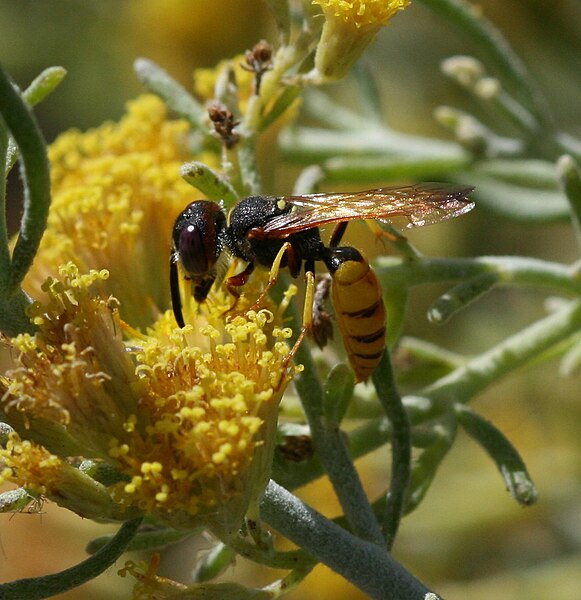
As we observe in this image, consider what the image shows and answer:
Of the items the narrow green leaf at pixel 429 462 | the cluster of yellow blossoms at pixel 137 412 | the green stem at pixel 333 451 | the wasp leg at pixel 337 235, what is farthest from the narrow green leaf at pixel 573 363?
the cluster of yellow blossoms at pixel 137 412

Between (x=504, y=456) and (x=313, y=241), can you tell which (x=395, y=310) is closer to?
(x=313, y=241)

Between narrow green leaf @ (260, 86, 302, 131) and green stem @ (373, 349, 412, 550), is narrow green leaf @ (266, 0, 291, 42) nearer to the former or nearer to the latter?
narrow green leaf @ (260, 86, 302, 131)

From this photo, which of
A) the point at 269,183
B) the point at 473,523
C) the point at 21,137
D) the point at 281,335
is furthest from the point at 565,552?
the point at 21,137

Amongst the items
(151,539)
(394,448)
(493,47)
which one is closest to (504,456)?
(394,448)

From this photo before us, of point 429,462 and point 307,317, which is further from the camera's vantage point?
point 429,462

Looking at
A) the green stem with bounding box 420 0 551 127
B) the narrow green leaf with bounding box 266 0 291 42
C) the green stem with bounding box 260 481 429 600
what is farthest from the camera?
the green stem with bounding box 420 0 551 127

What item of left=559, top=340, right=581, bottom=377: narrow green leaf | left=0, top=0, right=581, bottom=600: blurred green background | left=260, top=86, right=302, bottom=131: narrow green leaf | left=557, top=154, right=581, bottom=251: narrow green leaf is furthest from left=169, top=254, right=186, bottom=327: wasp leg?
left=0, top=0, right=581, bottom=600: blurred green background
